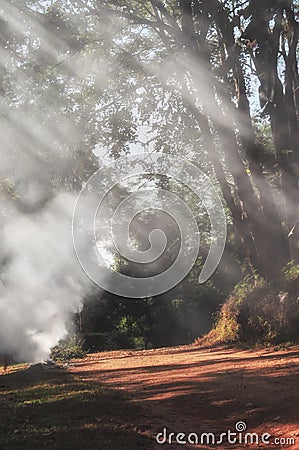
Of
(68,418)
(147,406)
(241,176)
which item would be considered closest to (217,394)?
(147,406)

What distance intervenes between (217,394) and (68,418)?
301 centimetres

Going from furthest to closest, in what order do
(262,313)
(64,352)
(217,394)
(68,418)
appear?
(64,352)
(262,313)
(217,394)
(68,418)

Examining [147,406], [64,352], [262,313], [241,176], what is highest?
[241,176]

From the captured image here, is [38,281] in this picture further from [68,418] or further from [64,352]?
[68,418]

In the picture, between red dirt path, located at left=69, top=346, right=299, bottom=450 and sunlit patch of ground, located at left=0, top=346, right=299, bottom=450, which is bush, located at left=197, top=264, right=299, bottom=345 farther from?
sunlit patch of ground, located at left=0, top=346, right=299, bottom=450

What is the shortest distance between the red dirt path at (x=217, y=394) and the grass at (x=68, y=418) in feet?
0.99

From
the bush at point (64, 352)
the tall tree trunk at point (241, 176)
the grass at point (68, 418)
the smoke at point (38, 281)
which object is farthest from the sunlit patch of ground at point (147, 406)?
the bush at point (64, 352)

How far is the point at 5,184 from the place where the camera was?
18906mm

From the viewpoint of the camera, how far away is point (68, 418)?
22.6 feet

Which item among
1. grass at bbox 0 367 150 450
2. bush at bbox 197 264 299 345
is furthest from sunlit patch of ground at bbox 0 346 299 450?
bush at bbox 197 264 299 345

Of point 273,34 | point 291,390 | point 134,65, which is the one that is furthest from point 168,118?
point 291,390

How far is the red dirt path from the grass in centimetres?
30

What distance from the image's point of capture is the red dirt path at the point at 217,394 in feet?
21.9

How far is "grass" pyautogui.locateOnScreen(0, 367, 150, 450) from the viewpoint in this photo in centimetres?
558
